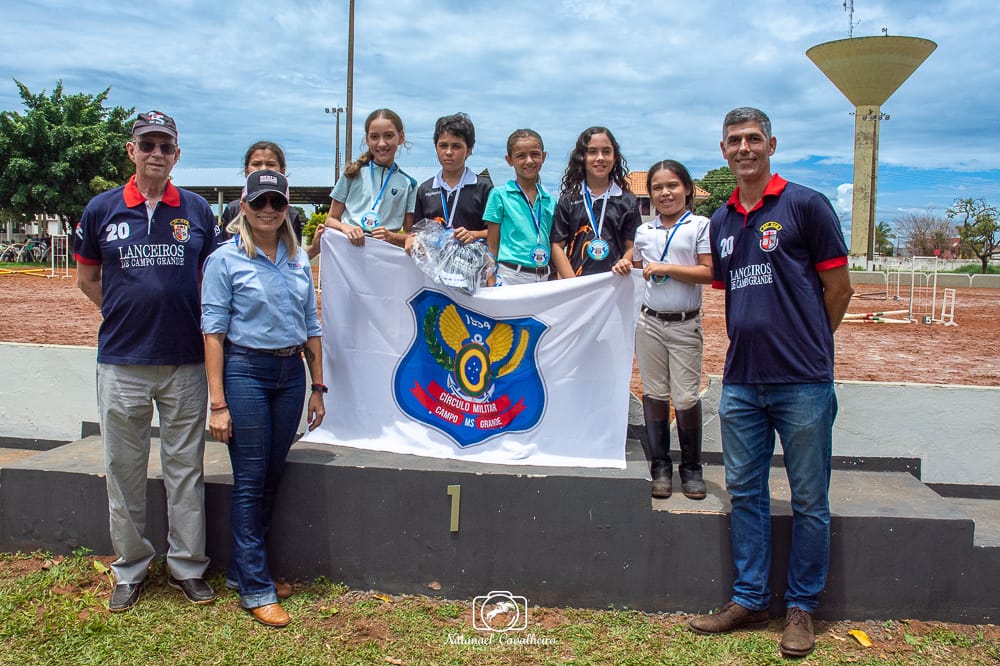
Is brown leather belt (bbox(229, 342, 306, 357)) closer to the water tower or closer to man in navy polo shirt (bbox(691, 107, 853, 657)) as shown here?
→ man in navy polo shirt (bbox(691, 107, 853, 657))

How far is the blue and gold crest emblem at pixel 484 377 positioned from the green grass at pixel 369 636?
0.88 m

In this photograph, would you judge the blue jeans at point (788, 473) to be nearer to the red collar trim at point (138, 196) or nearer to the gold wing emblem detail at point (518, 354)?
the gold wing emblem detail at point (518, 354)

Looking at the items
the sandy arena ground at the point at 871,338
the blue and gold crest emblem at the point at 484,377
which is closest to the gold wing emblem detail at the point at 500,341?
the blue and gold crest emblem at the point at 484,377

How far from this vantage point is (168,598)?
355 centimetres

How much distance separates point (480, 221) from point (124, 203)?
1792 millimetres

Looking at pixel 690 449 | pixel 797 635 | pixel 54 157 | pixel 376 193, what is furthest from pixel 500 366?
pixel 54 157

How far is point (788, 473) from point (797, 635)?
0.67 m

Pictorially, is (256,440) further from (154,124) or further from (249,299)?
(154,124)

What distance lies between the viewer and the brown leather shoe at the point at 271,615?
3.35 m

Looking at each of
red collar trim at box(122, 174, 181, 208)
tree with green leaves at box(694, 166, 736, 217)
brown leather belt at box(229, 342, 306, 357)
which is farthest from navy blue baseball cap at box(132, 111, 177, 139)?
tree with green leaves at box(694, 166, 736, 217)

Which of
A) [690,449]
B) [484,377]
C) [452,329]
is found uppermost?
[452,329]

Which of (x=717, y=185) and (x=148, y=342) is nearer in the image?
(x=148, y=342)

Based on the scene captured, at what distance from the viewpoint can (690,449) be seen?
390 cm

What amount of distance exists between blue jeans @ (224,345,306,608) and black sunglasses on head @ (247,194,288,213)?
620mm
